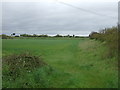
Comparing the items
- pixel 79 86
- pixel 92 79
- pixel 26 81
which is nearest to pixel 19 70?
pixel 26 81

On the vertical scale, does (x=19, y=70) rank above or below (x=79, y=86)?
above

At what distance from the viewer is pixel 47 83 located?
188 inches

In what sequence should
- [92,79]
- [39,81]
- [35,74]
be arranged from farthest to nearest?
[92,79] → [35,74] → [39,81]

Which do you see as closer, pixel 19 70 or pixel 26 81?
pixel 26 81

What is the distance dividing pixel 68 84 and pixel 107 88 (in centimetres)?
124

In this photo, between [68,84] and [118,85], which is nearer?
[118,85]

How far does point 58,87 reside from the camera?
4.73m

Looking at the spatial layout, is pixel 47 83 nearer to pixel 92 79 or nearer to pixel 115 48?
pixel 92 79

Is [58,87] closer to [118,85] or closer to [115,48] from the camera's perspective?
[118,85]

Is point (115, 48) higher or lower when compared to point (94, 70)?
higher

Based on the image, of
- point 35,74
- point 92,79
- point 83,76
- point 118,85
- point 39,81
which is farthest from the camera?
point 83,76

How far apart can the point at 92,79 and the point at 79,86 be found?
3.09 ft

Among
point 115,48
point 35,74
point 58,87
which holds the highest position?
point 115,48

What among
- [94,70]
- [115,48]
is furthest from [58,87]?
[115,48]
